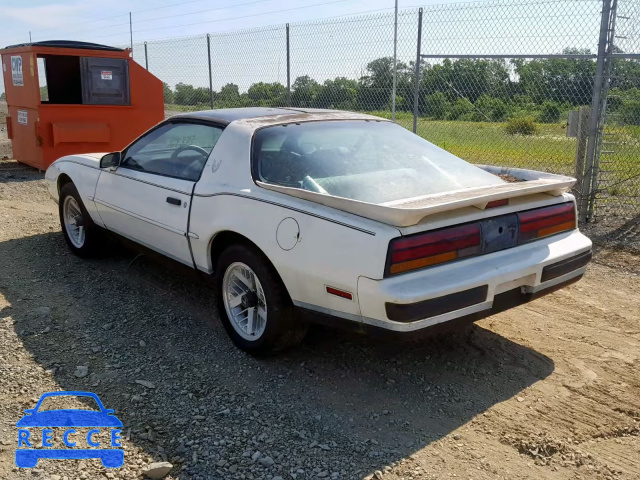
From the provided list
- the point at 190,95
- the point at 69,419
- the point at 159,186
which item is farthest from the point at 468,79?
the point at 190,95

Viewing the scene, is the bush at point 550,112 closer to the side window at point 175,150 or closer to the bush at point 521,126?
the bush at point 521,126

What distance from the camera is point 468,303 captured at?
319cm

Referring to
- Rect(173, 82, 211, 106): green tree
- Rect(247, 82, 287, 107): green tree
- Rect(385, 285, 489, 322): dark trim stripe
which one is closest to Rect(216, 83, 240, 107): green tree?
Rect(247, 82, 287, 107): green tree

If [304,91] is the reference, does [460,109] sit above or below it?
below

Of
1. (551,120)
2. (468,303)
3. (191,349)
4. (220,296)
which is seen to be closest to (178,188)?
(220,296)

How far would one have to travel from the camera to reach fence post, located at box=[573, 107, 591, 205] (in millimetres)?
6871

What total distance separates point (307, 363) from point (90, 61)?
8256 millimetres

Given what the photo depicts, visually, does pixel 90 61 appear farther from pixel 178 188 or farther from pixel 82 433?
pixel 82 433

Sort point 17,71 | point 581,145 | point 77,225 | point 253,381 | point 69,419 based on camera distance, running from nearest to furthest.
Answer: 1. point 69,419
2. point 253,381
3. point 77,225
4. point 581,145
5. point 17,71

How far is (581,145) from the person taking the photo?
698 cm

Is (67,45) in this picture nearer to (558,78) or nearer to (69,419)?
(558,78)

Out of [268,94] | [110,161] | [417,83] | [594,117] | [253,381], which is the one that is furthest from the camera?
[268,94]

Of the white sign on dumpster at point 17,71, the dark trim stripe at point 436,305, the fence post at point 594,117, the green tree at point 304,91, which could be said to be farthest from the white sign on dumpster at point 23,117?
the dark trim stripe at point 436,305

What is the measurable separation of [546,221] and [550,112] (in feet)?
14.4
